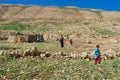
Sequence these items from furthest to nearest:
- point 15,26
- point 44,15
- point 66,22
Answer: point 44,15, point 66,22, point 15,26

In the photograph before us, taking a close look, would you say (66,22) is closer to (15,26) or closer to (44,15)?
(15,26)

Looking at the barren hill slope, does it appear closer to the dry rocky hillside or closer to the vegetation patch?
the dry rocky hillside

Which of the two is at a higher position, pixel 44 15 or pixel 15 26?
pixel 44 15

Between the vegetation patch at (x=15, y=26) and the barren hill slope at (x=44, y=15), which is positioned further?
the barren hill slope at (x=44, y=15)

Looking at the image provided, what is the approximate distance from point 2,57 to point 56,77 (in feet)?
19.1

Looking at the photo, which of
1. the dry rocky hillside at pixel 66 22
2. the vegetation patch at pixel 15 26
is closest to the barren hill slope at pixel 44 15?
the dry rocky hillside at pixel 66 22

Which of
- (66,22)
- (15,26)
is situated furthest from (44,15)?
(15,26)

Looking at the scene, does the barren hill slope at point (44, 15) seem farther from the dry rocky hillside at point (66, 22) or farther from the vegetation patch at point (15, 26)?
the vegetation patch at point (15, 26)

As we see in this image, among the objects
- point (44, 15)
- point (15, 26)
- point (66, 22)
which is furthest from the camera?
point (44, 15)

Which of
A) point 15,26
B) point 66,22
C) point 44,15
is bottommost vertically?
point 15,26

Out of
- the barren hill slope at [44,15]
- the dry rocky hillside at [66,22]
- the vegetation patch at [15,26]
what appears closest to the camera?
the dry rocky hillside at [66,22]

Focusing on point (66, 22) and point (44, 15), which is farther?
point (44, 15)

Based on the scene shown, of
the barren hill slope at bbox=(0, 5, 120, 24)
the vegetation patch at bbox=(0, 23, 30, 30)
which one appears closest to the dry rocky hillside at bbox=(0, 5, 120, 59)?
the barren hill slope at bbox=(0, 5, 120, 24)

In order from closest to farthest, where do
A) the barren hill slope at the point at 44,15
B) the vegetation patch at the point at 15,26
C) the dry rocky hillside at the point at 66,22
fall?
the dry rocky hillside at the point at 66,22 < the vegetation patch at the point at 15,26 < the barren hill slope at the point at 44,15
